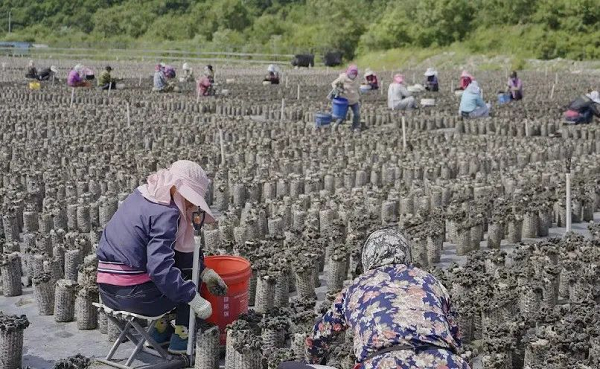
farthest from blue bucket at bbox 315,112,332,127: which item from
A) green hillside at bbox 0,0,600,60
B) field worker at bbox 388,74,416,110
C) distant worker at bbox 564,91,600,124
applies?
green hillside at bbox 0,0,600,60

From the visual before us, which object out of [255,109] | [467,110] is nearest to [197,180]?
[467,110]

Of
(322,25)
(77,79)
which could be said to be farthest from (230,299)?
(322,25)

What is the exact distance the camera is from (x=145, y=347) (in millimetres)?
5035

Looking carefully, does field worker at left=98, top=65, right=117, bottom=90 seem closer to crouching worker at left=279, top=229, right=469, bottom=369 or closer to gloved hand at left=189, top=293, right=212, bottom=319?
gloved hand at left=189, top=293, right=212, bottom=319

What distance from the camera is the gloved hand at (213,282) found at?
4.69 meters

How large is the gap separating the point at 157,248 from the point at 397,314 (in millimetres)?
1693

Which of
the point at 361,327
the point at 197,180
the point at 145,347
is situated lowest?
the point at 145,347

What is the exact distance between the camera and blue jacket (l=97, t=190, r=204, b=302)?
437cm

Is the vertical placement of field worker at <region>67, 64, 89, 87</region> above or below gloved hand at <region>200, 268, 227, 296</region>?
above

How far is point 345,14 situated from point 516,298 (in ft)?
156

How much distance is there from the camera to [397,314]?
313 cm

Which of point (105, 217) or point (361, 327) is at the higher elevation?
point (361, 327)

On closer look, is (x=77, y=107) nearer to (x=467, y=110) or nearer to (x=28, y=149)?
(x=28, y=149)

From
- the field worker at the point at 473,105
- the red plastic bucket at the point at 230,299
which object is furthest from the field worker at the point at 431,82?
the red plastic bucket at the point at 230,299
